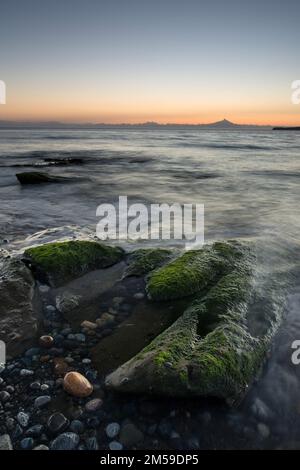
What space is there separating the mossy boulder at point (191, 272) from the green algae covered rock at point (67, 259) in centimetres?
133

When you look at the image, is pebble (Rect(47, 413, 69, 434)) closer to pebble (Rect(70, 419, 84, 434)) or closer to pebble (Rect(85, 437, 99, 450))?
pebble (Rect(70, 419, 84, 434))

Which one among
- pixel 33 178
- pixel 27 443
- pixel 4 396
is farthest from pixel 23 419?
pixel 33 178

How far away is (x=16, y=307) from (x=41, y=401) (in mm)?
2234

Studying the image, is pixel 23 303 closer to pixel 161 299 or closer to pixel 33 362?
Result: pixel 33 362

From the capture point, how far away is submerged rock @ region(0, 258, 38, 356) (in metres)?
5.11

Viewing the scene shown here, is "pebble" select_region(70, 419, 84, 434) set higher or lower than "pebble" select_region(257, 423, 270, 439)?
higher

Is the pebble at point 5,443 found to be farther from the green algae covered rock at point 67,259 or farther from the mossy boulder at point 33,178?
the mossy boulder at point 33,178

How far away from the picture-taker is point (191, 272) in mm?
6852

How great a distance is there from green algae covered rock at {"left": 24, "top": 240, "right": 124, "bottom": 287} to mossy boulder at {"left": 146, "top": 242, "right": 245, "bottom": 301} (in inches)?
52.3

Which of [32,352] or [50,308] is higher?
[50,308]

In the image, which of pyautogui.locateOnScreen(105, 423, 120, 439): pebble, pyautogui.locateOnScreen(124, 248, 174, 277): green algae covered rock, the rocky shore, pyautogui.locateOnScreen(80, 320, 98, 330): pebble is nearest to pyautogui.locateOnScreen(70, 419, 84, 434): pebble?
the rocky shore

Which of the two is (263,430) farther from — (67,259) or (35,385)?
(67,259)
